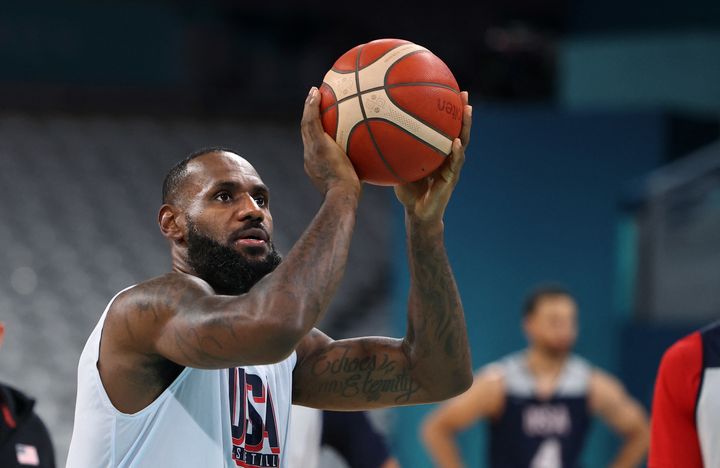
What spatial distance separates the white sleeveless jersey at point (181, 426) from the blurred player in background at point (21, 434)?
36.5 inches

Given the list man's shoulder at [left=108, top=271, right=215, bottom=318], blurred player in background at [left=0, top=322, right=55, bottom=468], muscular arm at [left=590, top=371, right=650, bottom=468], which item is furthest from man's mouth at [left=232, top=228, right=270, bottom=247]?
muscular arm at [left=590, top=371, right=650, bottom=468]

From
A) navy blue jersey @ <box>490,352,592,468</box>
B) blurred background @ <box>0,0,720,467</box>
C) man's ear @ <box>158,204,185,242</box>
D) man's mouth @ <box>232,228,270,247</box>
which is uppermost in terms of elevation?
blurred background @ <box>0,0,720,467</box>

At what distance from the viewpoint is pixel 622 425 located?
24.1ft

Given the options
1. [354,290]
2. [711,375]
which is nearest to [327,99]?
[711,375]

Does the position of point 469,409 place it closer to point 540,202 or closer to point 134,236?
point 540,202

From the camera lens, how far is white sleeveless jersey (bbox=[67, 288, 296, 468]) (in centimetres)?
306

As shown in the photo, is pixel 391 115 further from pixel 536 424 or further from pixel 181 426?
pixel 536 424

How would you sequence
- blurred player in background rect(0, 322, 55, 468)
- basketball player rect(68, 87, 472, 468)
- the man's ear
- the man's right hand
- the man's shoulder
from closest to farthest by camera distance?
1. basketball player rect(68, 87, 472, 468)
2. the man's shoulder
3. the man's right hand
4. the man's ear
5. blurred player in background rect(0, 322, 55, 468)

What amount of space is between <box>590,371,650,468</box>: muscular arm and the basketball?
4352 mm

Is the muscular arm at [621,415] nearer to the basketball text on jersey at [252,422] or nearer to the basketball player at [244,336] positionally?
the basketball player at [244,336]

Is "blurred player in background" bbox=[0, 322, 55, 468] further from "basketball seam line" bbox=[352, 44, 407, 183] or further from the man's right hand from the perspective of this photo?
"basketball seam line" bbox=[352, 44, 407, 183]

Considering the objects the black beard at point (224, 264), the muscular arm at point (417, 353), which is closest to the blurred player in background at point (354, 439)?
the muscular arm at point (417, 353)

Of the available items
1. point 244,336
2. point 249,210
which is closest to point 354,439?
point 249,210

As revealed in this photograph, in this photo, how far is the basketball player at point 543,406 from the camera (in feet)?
23.0
